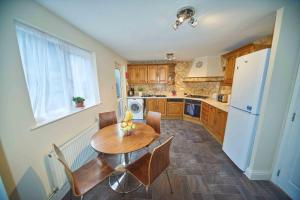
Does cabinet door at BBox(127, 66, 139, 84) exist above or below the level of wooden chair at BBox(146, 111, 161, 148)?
above

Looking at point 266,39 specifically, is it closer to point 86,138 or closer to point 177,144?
point 177,144

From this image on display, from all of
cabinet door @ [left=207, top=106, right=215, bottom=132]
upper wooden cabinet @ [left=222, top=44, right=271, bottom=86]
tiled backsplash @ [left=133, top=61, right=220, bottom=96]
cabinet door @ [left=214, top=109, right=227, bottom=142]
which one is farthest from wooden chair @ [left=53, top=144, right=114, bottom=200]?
tiled backsplash @ [left=133, top=61, right=220, bottom=96]

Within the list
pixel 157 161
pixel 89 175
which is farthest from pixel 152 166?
pixel 89 175

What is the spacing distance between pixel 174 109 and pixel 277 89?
3.16 m

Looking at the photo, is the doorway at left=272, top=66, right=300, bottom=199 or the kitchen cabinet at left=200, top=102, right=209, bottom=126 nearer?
the doorway at left=272, top=66, right=300, bottom=199

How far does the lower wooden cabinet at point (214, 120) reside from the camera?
2605mm

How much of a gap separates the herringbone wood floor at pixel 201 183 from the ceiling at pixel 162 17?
7.74 ft

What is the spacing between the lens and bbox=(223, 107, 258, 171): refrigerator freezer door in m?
1.67

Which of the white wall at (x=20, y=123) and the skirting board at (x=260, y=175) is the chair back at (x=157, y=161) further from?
the skirting board at (x=260, y=175)

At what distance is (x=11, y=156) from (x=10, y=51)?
0.93m

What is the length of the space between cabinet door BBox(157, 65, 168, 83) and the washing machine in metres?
1.20

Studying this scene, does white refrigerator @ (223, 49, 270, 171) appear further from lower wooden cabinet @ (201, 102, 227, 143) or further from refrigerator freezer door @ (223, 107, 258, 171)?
lower wooden cabinet @ (201, 102, 227, 143)

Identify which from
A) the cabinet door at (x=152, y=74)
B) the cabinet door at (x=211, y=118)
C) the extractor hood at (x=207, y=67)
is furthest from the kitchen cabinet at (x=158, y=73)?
the cabinet door at (x=211, y=118)

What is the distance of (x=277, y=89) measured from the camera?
1.46 meters
